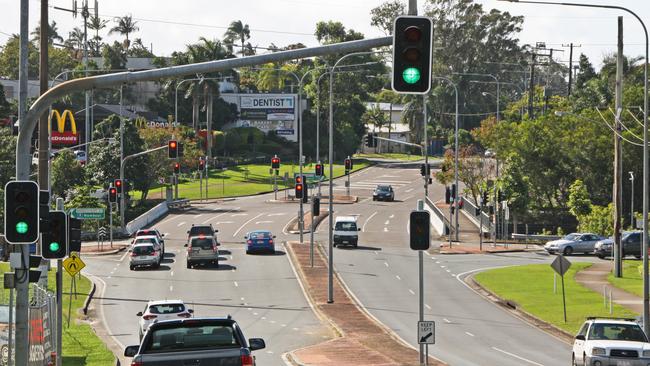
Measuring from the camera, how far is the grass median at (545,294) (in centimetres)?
4603

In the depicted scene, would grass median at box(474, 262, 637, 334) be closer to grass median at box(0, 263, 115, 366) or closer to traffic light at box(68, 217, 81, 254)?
grass median at box(0, 263, 115, 366)

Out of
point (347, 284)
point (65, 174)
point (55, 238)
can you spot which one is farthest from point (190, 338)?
point (65, 174)

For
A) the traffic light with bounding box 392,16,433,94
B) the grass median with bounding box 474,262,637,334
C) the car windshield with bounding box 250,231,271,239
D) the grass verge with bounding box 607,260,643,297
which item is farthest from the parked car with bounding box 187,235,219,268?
the traffic light with bounding box 392,16,433,94

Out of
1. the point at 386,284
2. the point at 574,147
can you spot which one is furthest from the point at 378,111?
the point at 386,284

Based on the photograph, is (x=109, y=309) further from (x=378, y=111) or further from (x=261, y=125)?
(x=378, y=111)

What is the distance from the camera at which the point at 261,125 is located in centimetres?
15088

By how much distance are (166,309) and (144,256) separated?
25.7 m

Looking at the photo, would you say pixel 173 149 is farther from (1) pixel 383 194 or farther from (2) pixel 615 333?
(2) pixel 615 333

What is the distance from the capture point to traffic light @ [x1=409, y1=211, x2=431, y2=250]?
89.4 feet

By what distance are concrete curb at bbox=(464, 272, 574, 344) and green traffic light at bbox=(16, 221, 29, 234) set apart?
2501 cm

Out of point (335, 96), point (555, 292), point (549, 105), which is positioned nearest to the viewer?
point (555, 292)

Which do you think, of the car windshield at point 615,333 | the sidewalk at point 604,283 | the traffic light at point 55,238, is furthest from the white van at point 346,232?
the traffic light at point 55,238

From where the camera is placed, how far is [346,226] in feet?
245

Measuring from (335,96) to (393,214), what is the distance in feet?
221
